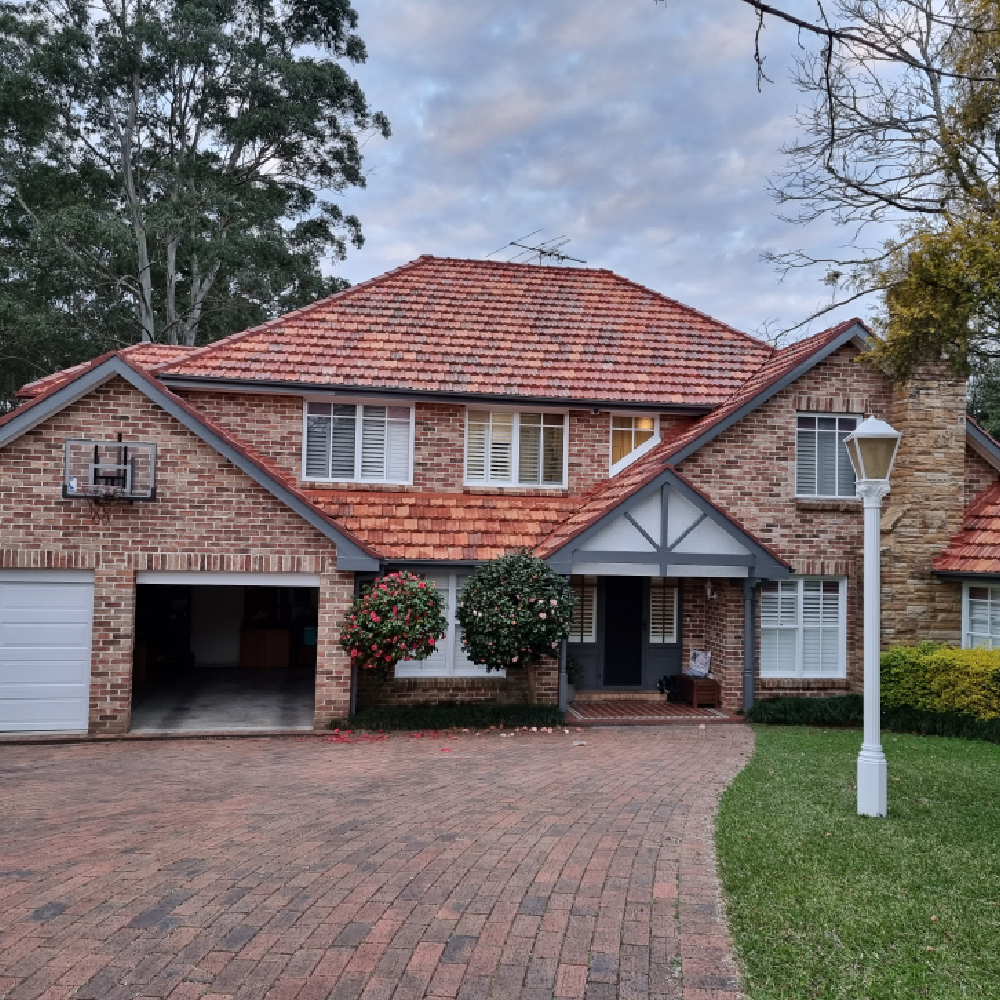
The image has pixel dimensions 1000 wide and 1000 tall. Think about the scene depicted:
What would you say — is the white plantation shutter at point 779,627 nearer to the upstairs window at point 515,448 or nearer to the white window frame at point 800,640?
the white window frame at point 800,640

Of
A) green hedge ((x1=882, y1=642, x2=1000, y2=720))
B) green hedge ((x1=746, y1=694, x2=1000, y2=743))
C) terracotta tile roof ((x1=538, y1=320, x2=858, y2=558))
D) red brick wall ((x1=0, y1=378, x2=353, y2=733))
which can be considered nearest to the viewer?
red brick wall ((x1=0, y1=378, x2=353, y2=733))

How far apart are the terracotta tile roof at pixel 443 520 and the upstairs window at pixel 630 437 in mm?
1226

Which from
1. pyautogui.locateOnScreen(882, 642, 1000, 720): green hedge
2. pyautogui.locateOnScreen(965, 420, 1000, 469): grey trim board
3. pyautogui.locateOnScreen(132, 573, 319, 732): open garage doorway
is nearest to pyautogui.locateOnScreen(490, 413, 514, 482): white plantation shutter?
pyautogui.locateOnScreen(132, 573, 319, 732): open garage doorway

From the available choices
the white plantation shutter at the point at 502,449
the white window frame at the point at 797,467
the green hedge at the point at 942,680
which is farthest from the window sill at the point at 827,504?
the white plantation shutter at the point at 502,449

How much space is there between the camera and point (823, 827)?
24.1 feet

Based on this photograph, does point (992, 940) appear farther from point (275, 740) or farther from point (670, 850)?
point (275, 740)

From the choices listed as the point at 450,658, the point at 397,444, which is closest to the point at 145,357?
the point at 397,444

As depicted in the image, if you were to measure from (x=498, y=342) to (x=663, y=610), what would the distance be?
5.92m

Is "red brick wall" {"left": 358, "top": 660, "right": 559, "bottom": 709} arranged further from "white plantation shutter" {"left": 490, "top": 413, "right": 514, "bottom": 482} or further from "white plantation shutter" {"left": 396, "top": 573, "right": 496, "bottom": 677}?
"white plantation shutter" {"left": 490, "top": 413, "right": 514, "bottom": 482}

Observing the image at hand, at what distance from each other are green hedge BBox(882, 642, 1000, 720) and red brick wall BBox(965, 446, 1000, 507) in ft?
11.1

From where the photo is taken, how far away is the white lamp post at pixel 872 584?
7.80 metres

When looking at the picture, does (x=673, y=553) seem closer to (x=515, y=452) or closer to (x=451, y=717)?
(x=515, y=452)

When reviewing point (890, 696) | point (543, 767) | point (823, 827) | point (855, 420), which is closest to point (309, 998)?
point (823, 827)

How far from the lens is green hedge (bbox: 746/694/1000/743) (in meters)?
13.5
